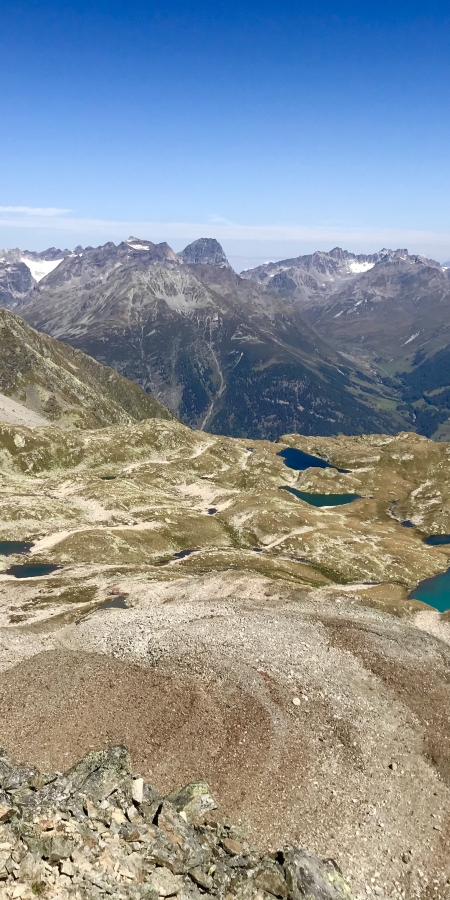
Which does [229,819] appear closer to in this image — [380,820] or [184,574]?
[380,820]

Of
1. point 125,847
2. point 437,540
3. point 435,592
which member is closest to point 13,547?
point 435,592

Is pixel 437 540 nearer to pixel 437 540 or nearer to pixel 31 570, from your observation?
pixel 437 540

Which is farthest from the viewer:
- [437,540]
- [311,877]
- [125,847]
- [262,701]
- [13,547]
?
[437,540]

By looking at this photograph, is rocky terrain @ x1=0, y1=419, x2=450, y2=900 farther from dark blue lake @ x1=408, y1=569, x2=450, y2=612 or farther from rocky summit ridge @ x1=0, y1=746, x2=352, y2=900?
dark blue lake @ x1=408, y1=569, x2=450, y2=612

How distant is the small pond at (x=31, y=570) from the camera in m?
121

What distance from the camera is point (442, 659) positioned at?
244 ft

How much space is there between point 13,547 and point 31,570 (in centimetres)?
1892

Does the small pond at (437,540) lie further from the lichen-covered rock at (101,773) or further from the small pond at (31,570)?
the lichen-covered rock at (101,773)

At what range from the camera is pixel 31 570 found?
407 feet

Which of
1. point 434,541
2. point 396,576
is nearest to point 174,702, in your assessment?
point 396,576

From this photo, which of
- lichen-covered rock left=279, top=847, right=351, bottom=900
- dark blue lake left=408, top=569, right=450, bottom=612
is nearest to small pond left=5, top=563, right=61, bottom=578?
dark blue lake left=408, top=569, right=450, bottom=612

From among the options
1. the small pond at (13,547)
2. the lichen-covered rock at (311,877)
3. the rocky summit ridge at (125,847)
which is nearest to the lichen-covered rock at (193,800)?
the rocky summit ridge at (125,847)

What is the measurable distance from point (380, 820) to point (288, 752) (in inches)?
384

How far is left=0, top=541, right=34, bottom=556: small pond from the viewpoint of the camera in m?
136
